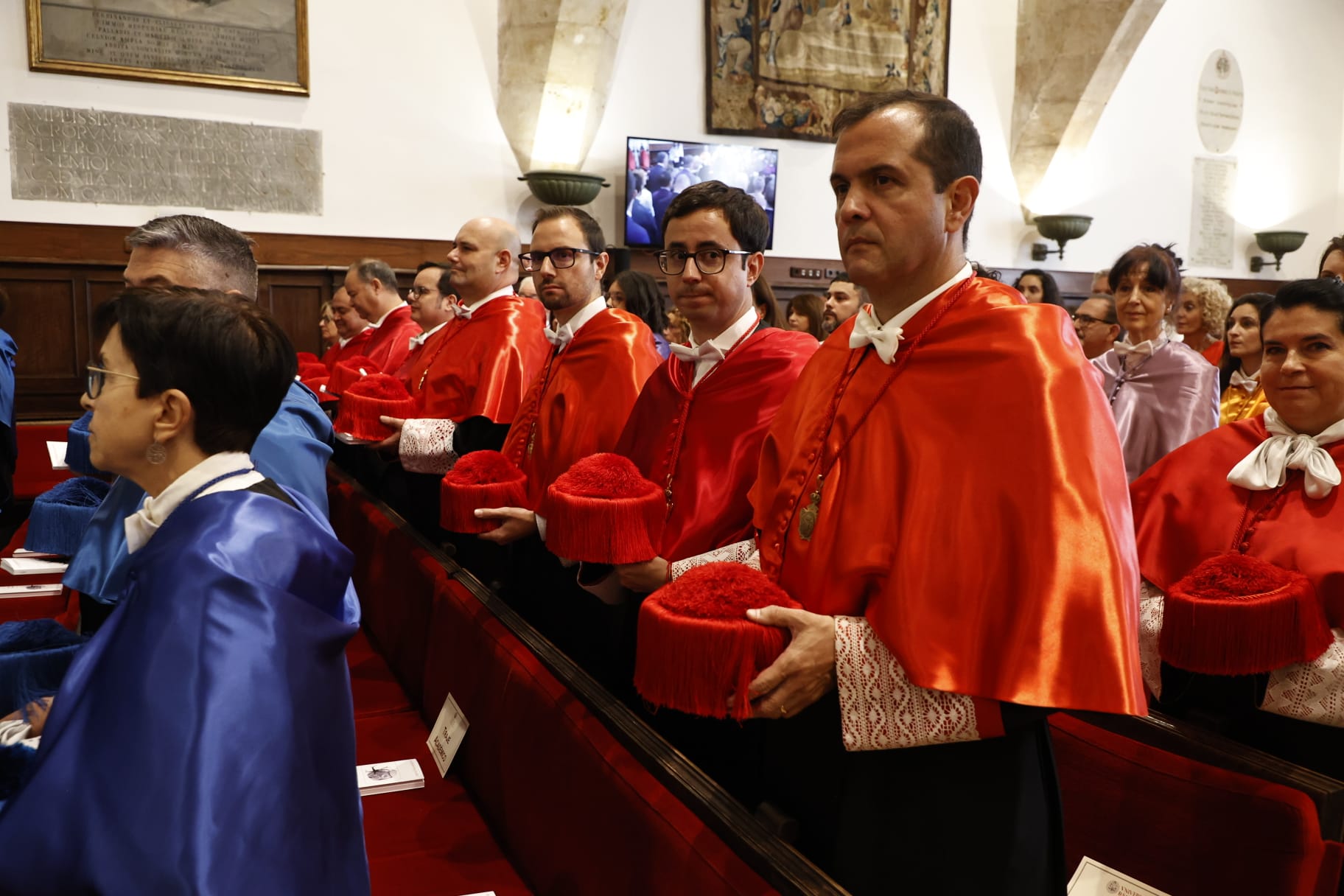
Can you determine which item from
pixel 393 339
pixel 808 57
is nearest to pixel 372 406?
pixel 393 339

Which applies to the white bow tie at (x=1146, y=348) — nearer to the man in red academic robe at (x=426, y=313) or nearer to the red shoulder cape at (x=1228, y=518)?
the red shoulder cape at (x=1228, y=518)

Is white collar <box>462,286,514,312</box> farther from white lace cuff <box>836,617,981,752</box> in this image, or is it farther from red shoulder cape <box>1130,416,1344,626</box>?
white lace cuff <box>836,617,981,752</box>

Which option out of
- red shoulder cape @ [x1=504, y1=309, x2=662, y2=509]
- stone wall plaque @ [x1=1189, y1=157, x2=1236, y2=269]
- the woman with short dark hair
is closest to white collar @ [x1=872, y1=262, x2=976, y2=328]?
red shoulder cape @ [x1=504, y1=309, x2=662, y2=509]

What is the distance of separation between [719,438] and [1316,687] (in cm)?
138

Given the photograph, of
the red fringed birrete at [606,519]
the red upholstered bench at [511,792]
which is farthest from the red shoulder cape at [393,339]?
the red fringed birrete at [606,519]

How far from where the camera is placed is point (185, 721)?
1327 millimetres

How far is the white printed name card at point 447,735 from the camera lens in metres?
2.66

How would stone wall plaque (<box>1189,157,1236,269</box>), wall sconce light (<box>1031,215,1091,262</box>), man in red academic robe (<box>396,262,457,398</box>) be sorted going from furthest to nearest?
stone wall plaque (<box>1189,157,1236,269</box>), wall sconce light (<box>1031,215,1091,262</box>), man in red academic robe (<box>396,262,457,398</box>)

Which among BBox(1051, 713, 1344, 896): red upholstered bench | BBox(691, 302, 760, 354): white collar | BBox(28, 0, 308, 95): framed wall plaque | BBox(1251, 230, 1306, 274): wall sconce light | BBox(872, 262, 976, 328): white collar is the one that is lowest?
BBox(1051, 713, 1344, 896): red upholstered bench

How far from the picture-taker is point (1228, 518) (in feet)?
8.26

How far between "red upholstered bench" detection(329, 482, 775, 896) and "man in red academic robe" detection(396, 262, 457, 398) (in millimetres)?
2087

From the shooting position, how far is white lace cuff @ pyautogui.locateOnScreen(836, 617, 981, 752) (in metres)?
1.51

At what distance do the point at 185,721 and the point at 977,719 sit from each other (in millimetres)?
1058

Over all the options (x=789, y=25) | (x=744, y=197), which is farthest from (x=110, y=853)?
(x=789, y=25)
